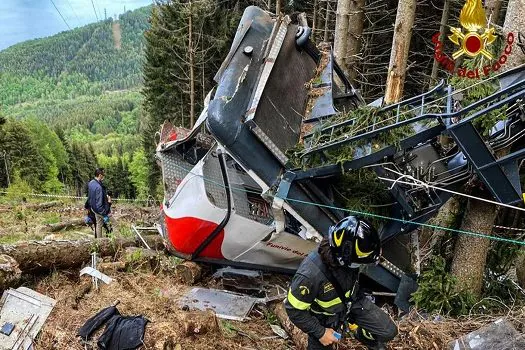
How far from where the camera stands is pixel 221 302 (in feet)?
15.5

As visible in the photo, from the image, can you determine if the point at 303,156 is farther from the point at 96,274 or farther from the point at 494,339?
the point at 96,274

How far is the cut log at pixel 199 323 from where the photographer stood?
12.5ft

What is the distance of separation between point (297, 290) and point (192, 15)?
59.4 feet

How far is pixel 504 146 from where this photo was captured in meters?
3.38

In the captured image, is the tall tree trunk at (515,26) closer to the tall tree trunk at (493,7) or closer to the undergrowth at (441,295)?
the undergrowth at (441,295)

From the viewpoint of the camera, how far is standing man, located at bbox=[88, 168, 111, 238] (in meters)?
7.53

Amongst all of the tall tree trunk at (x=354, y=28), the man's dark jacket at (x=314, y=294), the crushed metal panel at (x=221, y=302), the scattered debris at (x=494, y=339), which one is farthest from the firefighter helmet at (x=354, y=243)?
the tall tree trunk at (x=354, y=28)

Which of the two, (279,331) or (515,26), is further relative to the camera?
(279,331)

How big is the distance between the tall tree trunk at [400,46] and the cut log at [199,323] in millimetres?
4217

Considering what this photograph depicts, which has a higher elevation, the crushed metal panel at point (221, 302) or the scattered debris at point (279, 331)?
the scattered debris at point (279, 331)

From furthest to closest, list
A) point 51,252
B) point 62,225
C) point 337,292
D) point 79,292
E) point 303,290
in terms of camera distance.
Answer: point 62,225, point 51,252, point 79,292, point 337,292, point 303,290

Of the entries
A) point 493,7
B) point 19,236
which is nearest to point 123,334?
point 19,236

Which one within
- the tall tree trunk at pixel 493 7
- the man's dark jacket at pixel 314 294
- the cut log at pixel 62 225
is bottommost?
the cut log at pixel 62 225

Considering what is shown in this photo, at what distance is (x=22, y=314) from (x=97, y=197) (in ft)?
12.0
